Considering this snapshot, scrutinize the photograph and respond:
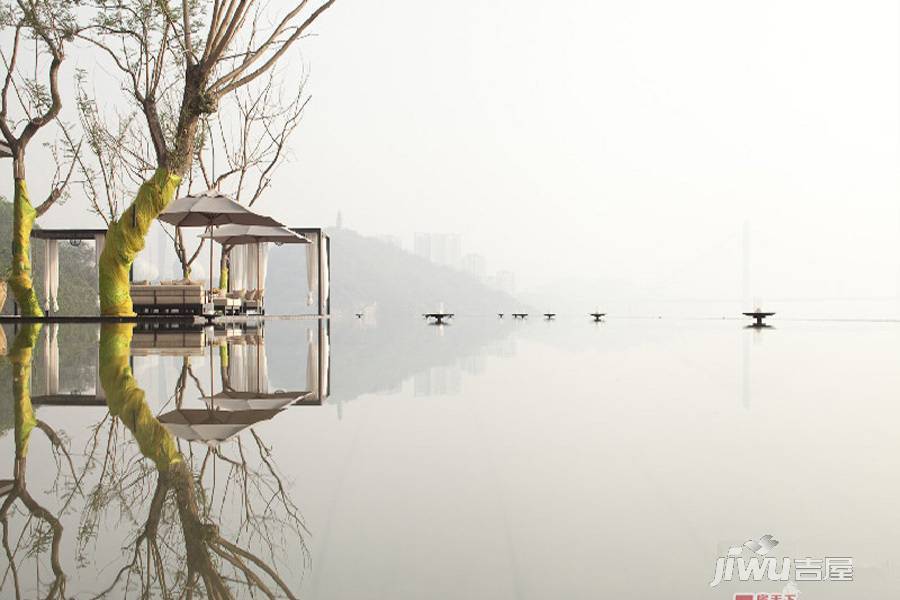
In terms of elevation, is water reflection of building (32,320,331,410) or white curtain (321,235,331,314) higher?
white curtain (321,235,331,314)

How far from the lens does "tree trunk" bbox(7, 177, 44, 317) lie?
15406 mm

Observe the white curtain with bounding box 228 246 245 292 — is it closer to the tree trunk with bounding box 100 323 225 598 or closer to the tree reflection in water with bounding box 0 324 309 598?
the tree trunk with bounding box 100 323 225 598

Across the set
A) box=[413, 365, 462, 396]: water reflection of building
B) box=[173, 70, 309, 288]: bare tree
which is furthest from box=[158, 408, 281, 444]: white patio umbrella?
box=[173, 70, 309, 288]: bare tree

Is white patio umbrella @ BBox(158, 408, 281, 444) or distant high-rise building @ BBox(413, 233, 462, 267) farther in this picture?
distant high-rise building @ BBox(413, 233, 462, 267)

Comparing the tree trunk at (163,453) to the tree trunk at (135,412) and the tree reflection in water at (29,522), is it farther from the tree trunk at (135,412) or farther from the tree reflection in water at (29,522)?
the tree reflection in water at (29,522)

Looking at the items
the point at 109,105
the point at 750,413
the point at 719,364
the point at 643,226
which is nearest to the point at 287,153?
the point at 109,105

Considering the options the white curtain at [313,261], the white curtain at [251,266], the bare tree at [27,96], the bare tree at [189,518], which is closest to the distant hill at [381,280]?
the white curtain at [251,266]

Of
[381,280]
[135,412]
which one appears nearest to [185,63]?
[135,412]

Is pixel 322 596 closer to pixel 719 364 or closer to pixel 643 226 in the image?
pixel 719 364

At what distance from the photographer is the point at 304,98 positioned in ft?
77.4

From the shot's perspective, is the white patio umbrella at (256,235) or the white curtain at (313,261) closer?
the white patio umbrella at (256,235)

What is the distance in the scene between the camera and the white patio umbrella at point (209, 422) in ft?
9.12

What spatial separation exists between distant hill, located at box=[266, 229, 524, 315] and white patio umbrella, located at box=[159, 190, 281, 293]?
5357 cm

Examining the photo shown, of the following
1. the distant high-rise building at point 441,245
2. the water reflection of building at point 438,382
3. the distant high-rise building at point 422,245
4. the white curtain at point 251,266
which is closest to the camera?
the water reflection of building at point 438,382
